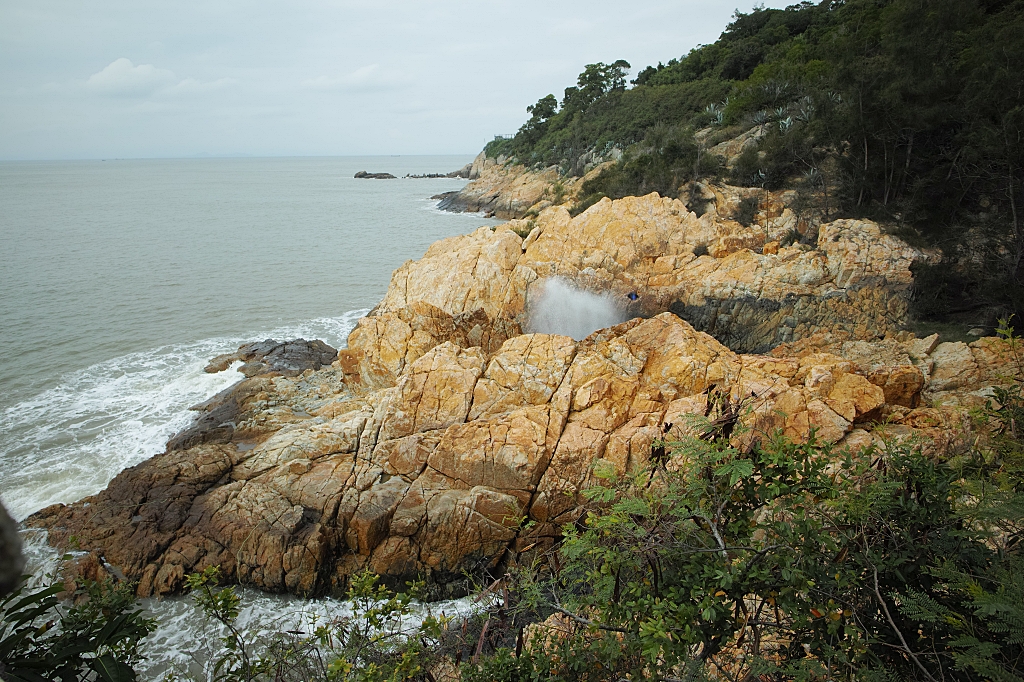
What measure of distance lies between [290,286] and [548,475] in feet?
72.4

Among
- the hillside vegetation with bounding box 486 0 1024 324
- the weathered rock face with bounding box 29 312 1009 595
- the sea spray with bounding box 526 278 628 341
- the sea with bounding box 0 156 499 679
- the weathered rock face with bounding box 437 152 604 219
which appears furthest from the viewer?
the weathered rock face with bounding box 437 152 604 219

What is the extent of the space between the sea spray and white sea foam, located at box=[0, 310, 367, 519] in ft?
28.3

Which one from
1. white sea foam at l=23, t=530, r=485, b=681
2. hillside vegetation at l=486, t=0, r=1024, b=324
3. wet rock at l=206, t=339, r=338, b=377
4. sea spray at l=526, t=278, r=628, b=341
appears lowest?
white sea foam at l=23, t=530, r=485, b=681

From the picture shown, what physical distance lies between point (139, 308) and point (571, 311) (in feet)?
65.2

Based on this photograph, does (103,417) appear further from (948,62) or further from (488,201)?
(488,201)

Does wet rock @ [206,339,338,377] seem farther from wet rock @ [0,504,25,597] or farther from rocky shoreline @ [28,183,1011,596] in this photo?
wet rock @ [0,504,25,597]

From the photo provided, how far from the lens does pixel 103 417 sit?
14.9 meters

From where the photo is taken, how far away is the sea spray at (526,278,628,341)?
15.7 metres

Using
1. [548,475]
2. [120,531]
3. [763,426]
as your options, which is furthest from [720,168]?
[120,531]

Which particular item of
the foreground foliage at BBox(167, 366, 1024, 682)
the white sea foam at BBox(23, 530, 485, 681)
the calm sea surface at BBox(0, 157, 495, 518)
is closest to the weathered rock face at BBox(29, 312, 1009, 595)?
the white sea foam at BBox(23, 530, 485, 681)

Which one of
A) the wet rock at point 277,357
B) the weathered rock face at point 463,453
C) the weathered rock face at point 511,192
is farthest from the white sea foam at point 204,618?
the weathered rock face at point 511,192

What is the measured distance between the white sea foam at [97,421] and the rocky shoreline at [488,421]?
1.37 metres

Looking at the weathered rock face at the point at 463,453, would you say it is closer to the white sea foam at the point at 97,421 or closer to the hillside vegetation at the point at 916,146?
the white sea foam at the point at 97,421

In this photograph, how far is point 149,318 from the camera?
22.5 metres
